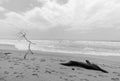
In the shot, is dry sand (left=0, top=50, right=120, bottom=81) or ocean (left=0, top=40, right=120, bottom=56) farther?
ocean (left=0, top=40, right=120, bottom=56)

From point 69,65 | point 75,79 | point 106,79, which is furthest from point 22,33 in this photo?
point 106,79

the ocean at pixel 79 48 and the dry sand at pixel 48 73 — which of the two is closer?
the dry sand at pixel 48 73

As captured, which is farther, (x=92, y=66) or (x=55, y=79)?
(x=92, y=66)

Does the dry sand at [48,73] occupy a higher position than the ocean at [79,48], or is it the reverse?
the ocean at [79,48]

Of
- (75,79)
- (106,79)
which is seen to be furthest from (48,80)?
(106,79)

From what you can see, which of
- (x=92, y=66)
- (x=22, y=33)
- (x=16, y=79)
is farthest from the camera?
(x=22, y=33)

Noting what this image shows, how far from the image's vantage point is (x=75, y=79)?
5.30 m

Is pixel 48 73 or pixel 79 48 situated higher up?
pixel 79 48

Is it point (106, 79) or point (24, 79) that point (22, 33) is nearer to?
point (24, 79)

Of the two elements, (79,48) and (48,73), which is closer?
(48,73)

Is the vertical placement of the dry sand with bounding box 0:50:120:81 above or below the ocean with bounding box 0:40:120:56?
below

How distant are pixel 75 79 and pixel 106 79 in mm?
1715

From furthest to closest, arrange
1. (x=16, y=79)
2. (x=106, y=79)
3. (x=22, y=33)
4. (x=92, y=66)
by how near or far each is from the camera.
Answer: (x=22, y=33)
(x=92, y=66)
(x=106, y=79)
(x=16, y=79)

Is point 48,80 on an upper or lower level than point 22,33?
lower
